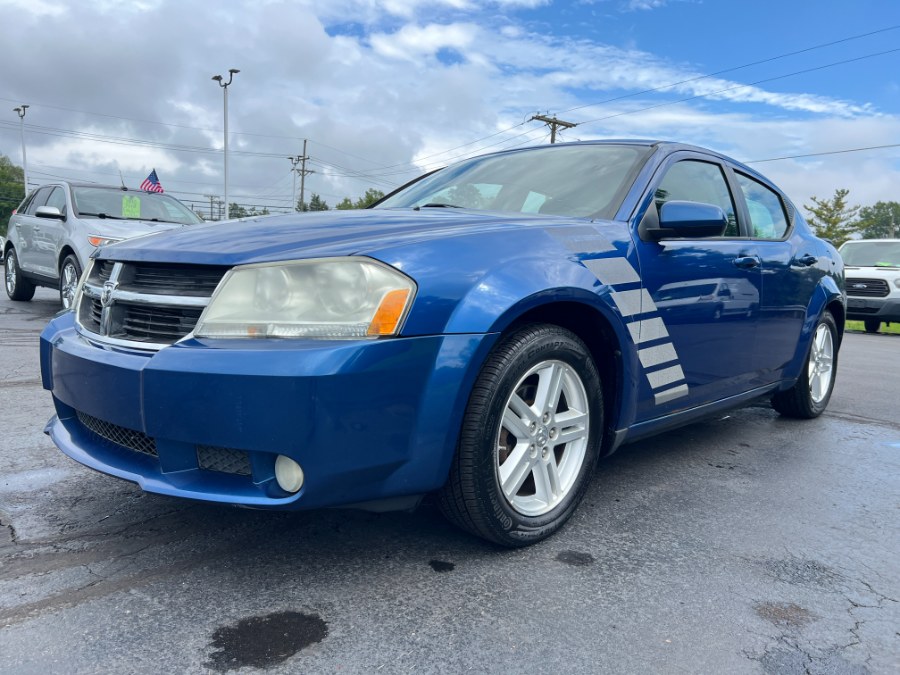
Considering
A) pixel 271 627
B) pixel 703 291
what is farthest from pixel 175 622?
pixel 703 291

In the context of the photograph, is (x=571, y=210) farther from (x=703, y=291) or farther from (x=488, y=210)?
(x=703, y=291)

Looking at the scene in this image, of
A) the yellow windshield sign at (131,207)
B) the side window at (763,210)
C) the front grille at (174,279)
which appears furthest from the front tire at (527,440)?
the yellow windshield sign at (131,207)

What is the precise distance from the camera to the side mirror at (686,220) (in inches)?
113

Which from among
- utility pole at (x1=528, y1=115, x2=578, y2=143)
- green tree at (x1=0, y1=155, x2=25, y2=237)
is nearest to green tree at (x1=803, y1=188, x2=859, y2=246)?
utility pole at (x1=528, y1=115, x2=578, y2=143)

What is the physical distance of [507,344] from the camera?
7.69ft

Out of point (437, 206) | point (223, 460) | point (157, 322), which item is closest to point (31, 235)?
point (437, 206)

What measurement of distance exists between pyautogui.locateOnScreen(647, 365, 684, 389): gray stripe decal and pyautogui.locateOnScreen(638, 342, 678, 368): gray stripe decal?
4cm

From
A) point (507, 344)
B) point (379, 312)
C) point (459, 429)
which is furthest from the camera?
point (507, 344)

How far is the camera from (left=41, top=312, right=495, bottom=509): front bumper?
1.93 m

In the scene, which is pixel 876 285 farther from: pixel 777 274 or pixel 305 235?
pixel 305 235

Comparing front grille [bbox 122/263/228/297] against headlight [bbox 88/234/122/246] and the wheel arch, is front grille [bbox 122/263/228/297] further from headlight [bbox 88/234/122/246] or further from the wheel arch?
headlight [bbox 88/234/122/246]

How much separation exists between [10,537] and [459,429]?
5.03 ft

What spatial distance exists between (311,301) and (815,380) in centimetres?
380

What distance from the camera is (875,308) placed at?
13.8 meters
